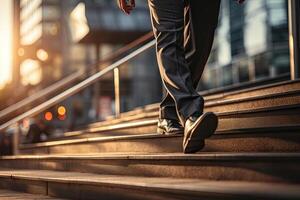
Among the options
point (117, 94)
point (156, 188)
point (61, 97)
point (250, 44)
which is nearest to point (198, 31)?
point (156, 188)

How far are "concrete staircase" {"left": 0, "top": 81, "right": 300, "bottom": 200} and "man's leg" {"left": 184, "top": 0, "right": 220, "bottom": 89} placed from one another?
1.46 ft

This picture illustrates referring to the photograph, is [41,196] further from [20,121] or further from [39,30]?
[39,30]

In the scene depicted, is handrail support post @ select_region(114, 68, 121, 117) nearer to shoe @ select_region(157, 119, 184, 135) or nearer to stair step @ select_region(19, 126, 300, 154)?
stair step @ select_region(19, 126, 300, 154)

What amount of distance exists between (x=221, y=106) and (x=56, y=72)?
59364 millimetres

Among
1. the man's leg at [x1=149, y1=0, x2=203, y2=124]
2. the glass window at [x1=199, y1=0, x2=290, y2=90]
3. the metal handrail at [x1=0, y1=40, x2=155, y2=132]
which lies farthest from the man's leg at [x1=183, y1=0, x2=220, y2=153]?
the glass window at [x1=199, y1=0, x2=290, y2=90]

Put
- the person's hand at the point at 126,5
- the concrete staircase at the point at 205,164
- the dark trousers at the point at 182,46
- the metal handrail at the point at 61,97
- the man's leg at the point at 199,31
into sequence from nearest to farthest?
the concrete staircase at the point at 205,164 < the dark trousers at the point at 182,46 < the man's leg at the point at 199,31 < the person's hand at the point at 126,5 < the metal handrail at the point at 61,97

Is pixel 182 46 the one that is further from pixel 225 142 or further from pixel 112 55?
pixel 112 55

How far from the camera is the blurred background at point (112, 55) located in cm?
901

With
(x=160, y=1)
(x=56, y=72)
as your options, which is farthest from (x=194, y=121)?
(x=56, y=72)

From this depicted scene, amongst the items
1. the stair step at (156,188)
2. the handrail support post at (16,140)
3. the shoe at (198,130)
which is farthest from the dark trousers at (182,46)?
the handrail support post at (16,140)

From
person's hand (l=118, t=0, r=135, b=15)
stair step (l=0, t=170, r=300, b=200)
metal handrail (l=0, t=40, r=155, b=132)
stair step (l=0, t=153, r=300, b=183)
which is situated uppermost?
person's hand (l=118, t=0, r=135, b=15)

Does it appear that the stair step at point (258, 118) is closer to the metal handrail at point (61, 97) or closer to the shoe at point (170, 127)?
the shoe at point (170, 127)

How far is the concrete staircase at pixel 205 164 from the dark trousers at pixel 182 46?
259mm

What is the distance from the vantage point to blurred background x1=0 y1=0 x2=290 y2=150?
9.01 metres
